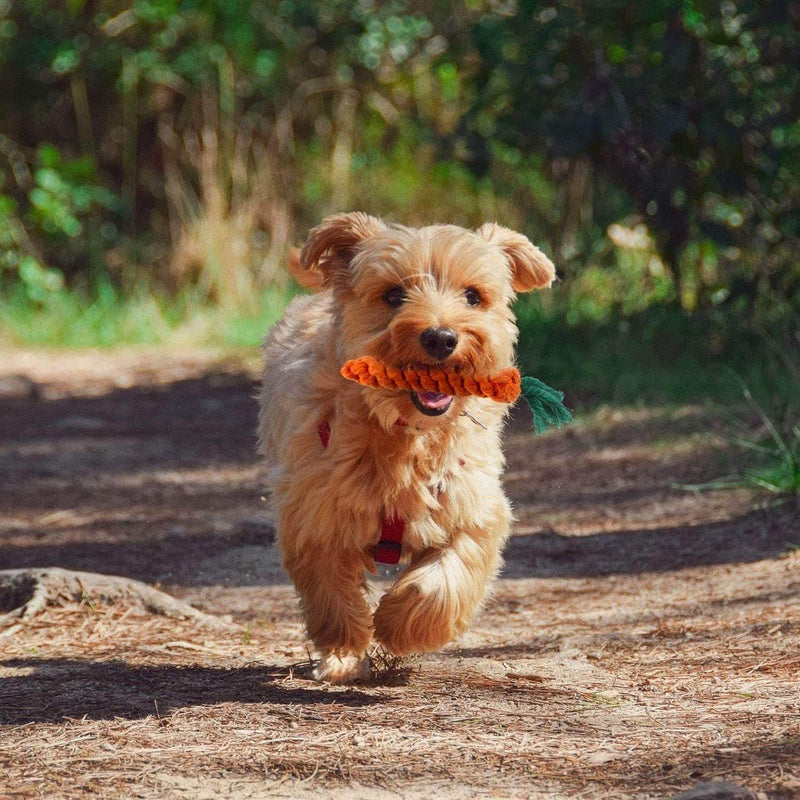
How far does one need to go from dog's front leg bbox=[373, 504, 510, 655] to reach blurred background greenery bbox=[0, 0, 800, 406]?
11.8 feet

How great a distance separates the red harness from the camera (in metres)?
3.99

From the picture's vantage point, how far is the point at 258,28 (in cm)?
1383

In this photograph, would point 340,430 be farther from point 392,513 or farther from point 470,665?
point 470,665

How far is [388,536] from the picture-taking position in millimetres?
4016

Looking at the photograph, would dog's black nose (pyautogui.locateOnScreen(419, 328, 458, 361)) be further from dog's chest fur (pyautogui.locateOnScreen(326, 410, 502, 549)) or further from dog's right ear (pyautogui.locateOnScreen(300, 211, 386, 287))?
dog's right ear (pyautogui.locateOnScreen(300, 211, 386, 287))

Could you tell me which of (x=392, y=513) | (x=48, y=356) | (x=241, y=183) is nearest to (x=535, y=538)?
(x=392, y=513)

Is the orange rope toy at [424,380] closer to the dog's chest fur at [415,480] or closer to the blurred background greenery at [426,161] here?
the dog's chest fur at [415,480]

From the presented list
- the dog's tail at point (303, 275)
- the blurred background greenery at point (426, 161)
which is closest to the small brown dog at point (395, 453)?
the dog's tail at point (303, 275)

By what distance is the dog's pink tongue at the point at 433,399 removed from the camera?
378 centimetres

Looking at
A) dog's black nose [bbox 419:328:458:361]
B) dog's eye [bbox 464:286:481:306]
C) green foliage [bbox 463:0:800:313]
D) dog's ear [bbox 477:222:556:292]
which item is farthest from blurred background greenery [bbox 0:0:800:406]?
dog's black nose [bbox 419:328:458:361]

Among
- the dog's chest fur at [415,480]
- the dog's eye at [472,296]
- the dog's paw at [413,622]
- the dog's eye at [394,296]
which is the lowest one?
the dog's paw at [413,622]

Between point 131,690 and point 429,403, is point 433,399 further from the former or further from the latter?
point 131,690

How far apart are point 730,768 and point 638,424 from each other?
4847mm

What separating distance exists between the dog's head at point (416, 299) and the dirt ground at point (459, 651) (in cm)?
92
